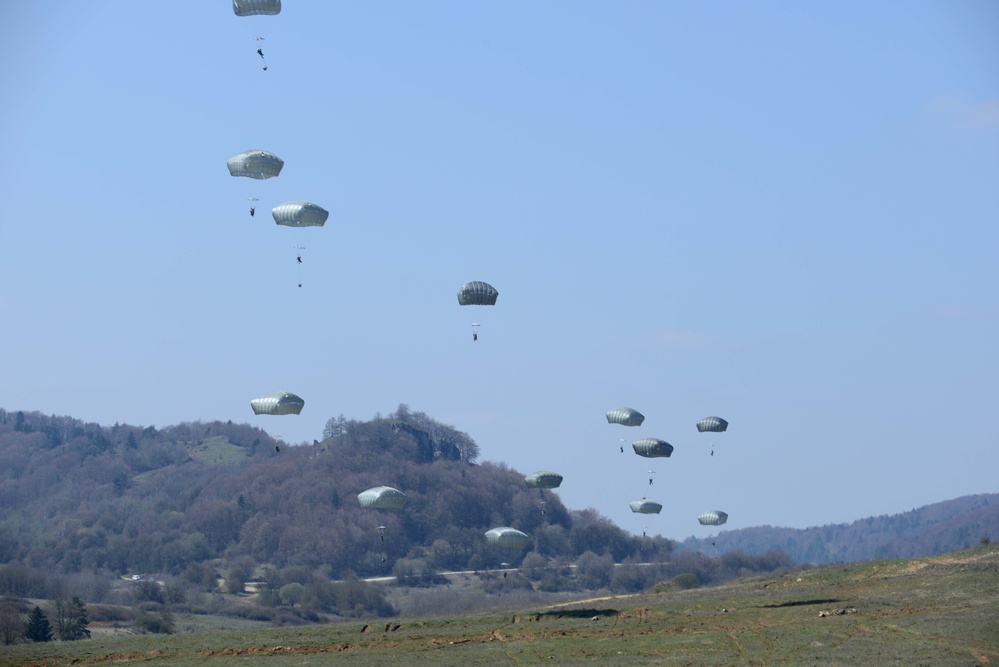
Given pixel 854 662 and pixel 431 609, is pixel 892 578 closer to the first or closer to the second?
pixel 854 662

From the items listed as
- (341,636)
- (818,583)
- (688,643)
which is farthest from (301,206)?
(818,583)

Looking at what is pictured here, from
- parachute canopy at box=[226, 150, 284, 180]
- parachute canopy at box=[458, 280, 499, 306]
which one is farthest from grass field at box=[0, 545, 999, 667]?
parachute canopy at box=[226, 150, 284, 180]

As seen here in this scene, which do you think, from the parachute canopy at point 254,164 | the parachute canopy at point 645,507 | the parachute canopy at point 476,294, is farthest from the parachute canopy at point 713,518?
the parachute canopy at point 254,164

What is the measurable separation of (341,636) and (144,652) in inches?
501

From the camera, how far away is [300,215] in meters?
97.2

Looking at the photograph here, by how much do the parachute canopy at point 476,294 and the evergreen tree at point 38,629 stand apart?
163ft

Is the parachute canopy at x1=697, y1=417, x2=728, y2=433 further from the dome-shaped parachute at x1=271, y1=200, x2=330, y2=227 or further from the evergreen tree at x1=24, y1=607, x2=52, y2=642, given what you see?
the evergreen tree at x1=24, y1=607, x2=52, y2=642

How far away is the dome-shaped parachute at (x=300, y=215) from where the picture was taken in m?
97.2

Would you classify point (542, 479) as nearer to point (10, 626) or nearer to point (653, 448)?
point (653, 448)

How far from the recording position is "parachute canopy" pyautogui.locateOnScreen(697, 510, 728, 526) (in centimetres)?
13962

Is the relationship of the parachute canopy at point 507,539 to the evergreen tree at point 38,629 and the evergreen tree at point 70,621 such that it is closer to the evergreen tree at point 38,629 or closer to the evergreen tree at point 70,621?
the evergreen tree at point 70,621

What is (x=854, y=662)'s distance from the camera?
68250 mm

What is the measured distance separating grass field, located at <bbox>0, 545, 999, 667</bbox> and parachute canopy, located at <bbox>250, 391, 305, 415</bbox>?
64.9 feet

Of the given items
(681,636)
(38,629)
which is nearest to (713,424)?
(681,636)
